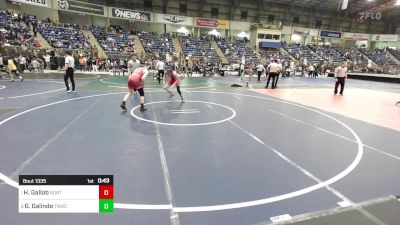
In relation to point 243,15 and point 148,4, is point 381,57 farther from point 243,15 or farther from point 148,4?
point 148,4

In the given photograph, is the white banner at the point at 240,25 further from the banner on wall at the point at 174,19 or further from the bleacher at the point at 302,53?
the banner on wall at the point at 174,19

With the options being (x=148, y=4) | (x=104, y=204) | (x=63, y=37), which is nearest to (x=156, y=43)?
(x=148, y=4)

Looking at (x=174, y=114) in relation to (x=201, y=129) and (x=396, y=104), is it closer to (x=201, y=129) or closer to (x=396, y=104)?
(x=201, y=129)

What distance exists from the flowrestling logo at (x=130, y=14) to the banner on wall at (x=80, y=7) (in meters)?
1.46

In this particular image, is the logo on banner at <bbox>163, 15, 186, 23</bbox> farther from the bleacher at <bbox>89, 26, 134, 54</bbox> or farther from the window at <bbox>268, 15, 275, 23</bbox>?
the window at <bbox>268, 15, 275, 23</bbox>

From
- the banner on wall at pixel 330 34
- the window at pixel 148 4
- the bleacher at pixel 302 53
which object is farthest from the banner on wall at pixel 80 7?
the banner on wall at pixel 330 34

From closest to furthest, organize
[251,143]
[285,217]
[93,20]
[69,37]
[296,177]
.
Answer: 1. [285,217]
2. [296,177]
3. [251,143]
4. [69,37]
5. [93,20]

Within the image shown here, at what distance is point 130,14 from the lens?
32688 mm

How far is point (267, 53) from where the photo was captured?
120ft

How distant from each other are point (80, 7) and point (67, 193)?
31.9 m

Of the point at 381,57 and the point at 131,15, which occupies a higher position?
the point at 131,15

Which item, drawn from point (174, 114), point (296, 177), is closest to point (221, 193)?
point (296, 177)

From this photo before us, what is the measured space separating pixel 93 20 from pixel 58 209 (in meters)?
36.0

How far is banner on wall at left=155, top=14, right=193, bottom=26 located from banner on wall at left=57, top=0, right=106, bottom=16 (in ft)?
24.0
